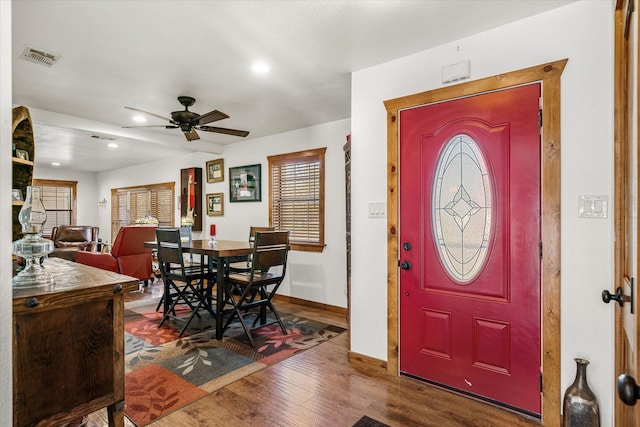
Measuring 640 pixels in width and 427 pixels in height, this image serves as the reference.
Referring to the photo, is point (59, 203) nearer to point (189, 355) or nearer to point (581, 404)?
point (189, 355)

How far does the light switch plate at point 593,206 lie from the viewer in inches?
72.4

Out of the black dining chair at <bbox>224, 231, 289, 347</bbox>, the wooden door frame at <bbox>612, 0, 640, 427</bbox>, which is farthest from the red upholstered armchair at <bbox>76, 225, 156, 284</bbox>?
the wooden door frame at <bbox>612, 0, 640, 427</bbox>

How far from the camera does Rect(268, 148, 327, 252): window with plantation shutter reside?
15.0 ft

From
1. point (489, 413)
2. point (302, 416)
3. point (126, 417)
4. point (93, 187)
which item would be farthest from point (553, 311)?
point (93, 187)

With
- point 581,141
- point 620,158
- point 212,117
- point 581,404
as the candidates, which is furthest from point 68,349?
point 581,141

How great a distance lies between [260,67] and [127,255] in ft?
13.1

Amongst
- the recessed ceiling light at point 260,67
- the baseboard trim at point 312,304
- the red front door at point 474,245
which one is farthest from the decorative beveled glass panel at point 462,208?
the baseboard trim at point 312,304

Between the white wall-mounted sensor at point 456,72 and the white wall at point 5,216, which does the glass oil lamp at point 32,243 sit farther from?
the white wall-mounted sensor at point 456,72

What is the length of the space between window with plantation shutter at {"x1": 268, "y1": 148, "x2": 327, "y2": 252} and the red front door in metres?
2.11

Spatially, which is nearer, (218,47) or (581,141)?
(581,141)

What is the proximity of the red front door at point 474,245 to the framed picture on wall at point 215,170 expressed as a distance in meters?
4.08

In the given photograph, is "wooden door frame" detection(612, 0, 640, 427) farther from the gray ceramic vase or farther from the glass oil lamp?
the glass oil lamp

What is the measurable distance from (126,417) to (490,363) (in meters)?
2.32

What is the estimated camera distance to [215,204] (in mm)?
6012
